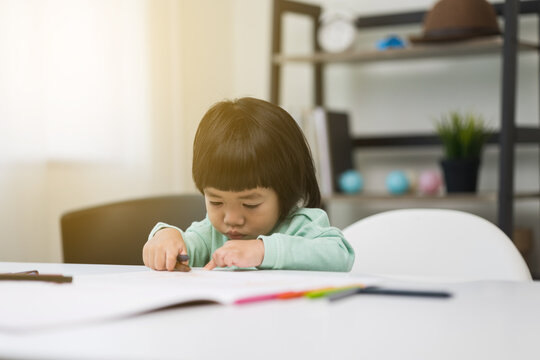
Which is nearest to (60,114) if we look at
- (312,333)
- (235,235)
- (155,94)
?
(155,94)

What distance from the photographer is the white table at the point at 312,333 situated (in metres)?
0.31

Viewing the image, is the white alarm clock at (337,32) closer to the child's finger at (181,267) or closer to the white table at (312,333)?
the child's finger at (181,267)

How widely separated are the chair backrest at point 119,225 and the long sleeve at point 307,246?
0.25 m

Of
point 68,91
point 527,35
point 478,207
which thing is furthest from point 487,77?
point 68,91

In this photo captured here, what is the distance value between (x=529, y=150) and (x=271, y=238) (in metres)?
1.64

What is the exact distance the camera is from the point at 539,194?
78.2 inches

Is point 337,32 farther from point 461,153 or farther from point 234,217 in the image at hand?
point 234,217

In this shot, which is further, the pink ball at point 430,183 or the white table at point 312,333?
the pink ball at point 430,183

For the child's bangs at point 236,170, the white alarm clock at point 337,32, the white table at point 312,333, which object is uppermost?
the white alarm clock at point 337,32

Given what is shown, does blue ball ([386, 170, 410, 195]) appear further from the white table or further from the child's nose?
the white table

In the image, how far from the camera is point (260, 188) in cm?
→ 73

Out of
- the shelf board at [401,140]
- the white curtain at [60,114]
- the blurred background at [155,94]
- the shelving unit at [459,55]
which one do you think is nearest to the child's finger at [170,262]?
the blurred background at [155,94]

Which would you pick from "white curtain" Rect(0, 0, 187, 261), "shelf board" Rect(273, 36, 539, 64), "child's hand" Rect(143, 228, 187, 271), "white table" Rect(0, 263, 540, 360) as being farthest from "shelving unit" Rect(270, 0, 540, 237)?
"white table" Rect(0, 263, 540, 360)

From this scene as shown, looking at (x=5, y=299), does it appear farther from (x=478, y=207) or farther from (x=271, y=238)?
(x=478, y=207)
